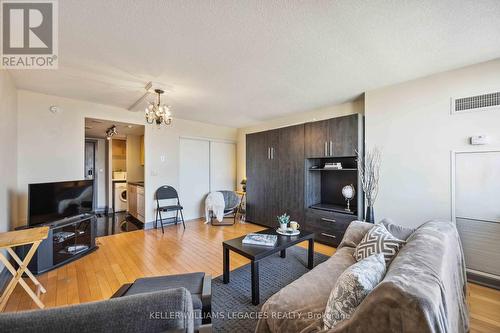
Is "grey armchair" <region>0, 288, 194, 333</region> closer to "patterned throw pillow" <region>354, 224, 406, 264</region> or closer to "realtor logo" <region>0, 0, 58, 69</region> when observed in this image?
"patterned throw pillow" <region>354, 224, 406, 264</region>

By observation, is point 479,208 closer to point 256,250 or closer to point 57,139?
point 256,250

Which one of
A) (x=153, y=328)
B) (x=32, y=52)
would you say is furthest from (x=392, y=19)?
(x=32, y=52)

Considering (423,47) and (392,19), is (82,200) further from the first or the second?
(423,47)

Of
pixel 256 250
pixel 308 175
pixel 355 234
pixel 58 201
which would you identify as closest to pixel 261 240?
pixel 256 250

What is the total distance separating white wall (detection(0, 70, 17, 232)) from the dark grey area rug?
8.55ft

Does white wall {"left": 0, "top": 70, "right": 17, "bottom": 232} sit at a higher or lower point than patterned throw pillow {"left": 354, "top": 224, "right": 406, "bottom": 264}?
higher

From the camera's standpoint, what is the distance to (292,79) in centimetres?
284

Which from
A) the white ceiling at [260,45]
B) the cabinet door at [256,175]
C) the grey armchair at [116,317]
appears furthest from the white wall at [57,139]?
the grey armchair at [116,317]

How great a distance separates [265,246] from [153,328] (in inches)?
65.4

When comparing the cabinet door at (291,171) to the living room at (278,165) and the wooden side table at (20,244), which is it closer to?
the living room at (278,165)

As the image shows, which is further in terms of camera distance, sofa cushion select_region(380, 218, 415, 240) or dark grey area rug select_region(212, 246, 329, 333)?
sofa cushion select_region(380, 218, 415, 240)

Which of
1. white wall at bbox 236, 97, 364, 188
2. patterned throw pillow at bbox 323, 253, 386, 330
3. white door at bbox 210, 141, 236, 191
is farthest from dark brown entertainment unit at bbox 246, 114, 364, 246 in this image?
patterned throw pillow at bbox 323, 253, 386, 330

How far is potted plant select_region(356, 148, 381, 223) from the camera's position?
122 inches

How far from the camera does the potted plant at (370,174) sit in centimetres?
310
